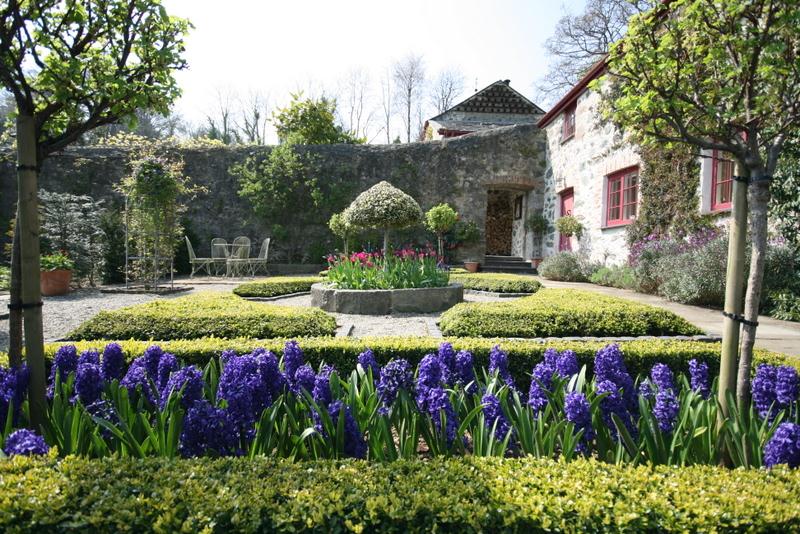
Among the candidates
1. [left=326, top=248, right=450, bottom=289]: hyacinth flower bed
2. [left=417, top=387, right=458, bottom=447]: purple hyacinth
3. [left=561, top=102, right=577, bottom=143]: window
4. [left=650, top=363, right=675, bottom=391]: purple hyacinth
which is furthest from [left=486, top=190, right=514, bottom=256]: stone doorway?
[left=417, top=387, right=458, bottom=447]: purple hyacinth

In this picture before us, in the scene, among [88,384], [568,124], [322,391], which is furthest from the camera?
[568,124]

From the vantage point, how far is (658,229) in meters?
8.65

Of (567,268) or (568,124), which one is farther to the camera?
(568,124)

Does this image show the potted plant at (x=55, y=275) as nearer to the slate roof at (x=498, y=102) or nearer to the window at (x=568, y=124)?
the window at (x=568, y=124)

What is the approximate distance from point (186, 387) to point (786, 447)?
7.28ft

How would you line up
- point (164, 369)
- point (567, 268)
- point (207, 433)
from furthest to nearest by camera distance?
point (567, 268) → point (164, 369) → point (207, 433)

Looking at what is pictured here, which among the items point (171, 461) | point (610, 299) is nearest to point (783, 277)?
point (610, 299)

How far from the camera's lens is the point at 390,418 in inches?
76.7

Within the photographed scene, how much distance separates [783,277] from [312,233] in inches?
450

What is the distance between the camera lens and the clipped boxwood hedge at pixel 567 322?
4.10 m

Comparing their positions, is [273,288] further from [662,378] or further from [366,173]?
[366,173]

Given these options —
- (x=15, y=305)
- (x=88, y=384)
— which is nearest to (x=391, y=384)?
(x=88, y=384)

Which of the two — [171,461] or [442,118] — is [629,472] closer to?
[171,461]

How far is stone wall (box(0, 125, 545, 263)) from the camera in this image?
14094 millimetres
